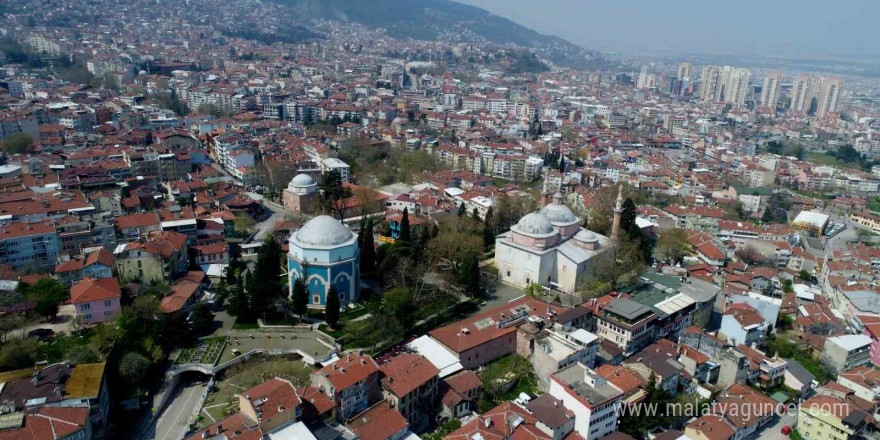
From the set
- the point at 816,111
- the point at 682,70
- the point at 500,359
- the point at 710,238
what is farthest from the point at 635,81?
the point at 500,359

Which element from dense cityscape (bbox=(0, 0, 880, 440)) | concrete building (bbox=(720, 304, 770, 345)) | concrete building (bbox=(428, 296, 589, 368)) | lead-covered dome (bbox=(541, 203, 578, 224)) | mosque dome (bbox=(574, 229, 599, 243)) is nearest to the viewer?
dense cityscape (bbox=(0, 0, 880, 440))

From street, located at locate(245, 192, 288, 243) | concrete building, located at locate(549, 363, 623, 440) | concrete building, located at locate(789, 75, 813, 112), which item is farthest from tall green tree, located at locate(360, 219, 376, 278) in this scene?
concrete building, located at locate(789, 75, 813, 112)

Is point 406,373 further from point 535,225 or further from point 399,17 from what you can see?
point 399,17

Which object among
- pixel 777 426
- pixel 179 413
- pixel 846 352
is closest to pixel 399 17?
pixel 846 352

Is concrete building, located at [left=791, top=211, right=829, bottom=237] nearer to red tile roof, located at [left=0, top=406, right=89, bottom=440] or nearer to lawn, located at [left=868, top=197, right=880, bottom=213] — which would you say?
lawn, located at [left=868, top=197, right=880, bottom=213]

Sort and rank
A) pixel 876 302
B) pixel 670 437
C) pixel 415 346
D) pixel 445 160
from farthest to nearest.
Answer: pixel 445 160 < pixel 876 302 < pixel 415 346 < pixel 670 437

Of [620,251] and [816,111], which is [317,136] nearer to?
[620,251]

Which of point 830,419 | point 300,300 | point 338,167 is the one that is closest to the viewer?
point 830,419
